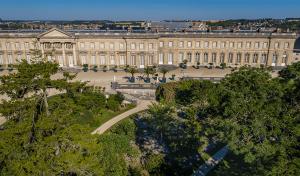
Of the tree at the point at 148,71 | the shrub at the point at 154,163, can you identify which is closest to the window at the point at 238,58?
the tree at the point at 148,71

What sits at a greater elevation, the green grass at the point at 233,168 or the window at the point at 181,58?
the window at the point at 181,58

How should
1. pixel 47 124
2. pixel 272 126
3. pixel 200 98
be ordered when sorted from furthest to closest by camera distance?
pixel 200 98 < pixel 272 126 < pixel 47 124

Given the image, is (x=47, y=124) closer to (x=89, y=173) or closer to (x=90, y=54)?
(x=89, y=173)

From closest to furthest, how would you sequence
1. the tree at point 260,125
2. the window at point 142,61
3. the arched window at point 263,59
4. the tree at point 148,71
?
the tree at point 260,125 → the tree at point 148,71 → the window at point 142,61 → the arched window at point 263,59

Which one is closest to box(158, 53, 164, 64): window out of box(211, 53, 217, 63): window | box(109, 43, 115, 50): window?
box(109, 43, 115, 50): window

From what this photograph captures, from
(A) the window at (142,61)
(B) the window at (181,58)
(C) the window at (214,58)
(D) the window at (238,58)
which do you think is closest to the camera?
(A) the window at (142,61)

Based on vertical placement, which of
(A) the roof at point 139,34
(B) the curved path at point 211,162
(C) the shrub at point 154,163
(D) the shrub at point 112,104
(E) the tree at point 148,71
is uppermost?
(A) the roof at point 139,34

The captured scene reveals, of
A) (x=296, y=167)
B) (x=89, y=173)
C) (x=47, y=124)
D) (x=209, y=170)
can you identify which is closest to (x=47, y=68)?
(x=47, y=124)

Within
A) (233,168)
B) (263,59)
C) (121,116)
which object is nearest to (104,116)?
(121,116)

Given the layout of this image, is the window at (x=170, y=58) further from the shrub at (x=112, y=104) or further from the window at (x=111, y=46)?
the shrub at (x=112, y=104)
